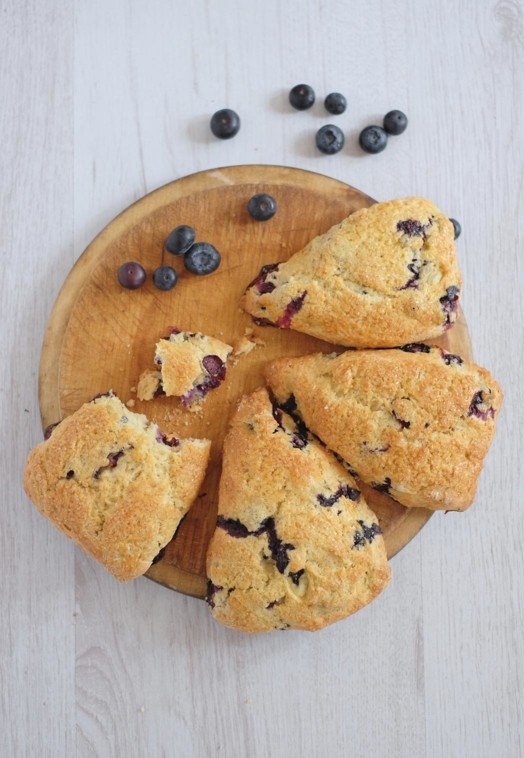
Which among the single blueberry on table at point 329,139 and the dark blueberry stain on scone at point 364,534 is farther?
the single blueberry on table at point 329,139

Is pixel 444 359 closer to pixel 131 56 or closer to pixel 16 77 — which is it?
pixel 131 56

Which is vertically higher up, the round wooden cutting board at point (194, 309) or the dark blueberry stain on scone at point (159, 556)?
the round wooden cutting board at point (194, 309)

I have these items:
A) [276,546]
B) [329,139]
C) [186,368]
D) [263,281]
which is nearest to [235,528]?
[276,546]

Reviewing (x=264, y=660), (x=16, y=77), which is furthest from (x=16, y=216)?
(x=264, y=660)

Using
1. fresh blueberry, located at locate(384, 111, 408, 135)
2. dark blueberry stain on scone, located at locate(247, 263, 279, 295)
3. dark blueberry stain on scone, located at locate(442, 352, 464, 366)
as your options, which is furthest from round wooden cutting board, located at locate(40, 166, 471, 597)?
fresh blueberry, located at locate(384, 111, 408, 135)

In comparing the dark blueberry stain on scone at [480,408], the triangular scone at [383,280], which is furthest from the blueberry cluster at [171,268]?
the dark blueberry stain on scone at [480,408]

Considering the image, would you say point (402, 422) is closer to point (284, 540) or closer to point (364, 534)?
point (364, 534)

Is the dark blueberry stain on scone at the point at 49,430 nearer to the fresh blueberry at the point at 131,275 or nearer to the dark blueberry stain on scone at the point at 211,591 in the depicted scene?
the fresh blueberry at the point at 131,275
